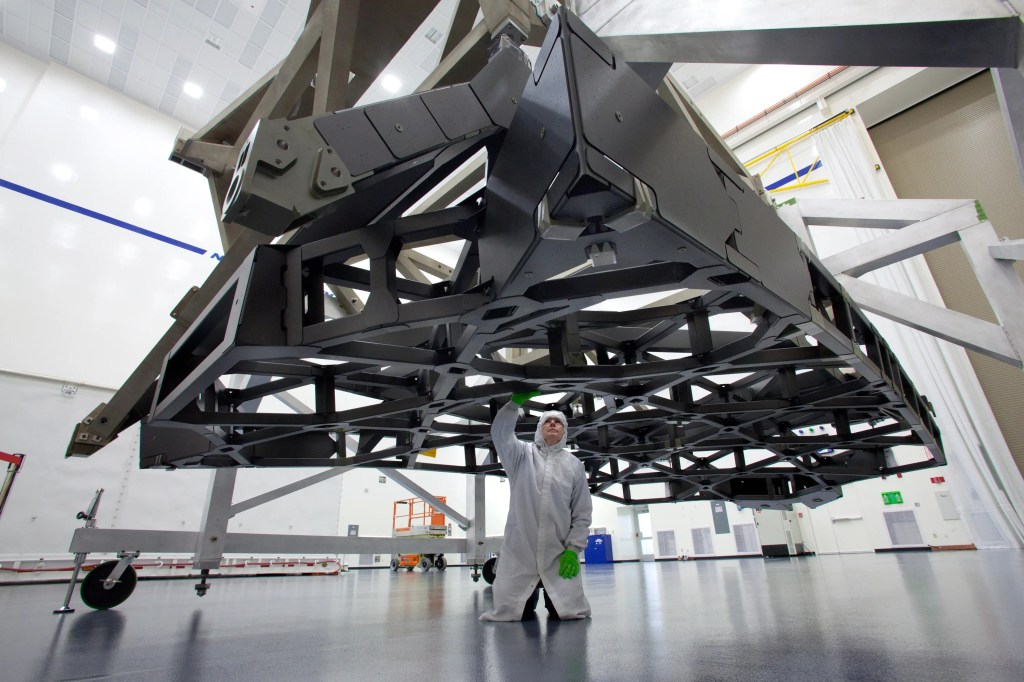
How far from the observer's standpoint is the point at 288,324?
80.3 inches

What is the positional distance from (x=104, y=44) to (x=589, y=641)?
14.6 meters

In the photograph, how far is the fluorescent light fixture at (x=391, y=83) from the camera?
11805mm

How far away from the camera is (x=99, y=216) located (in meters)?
10.1

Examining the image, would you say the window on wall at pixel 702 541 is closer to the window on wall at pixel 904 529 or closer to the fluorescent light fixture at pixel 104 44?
the window on wall at pixel 904 529

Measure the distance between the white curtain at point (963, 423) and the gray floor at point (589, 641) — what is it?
5.08 metres

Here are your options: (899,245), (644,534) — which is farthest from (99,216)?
(644,534)

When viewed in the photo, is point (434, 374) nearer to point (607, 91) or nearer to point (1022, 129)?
point (607, 91)

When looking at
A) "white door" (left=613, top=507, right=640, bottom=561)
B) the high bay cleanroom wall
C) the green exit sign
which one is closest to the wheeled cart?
the high bay cleanroom wall

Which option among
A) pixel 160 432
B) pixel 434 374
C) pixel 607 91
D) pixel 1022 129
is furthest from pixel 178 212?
pixel 1022 129

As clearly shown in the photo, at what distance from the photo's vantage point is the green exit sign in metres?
10.0

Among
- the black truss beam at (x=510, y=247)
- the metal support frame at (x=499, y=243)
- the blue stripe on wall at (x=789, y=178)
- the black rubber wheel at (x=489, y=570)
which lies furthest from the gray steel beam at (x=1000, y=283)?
the blue stripe on wall at (x=789, y=178)

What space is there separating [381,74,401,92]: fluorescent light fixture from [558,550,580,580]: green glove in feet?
38.9

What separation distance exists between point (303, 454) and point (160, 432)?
1137 mm

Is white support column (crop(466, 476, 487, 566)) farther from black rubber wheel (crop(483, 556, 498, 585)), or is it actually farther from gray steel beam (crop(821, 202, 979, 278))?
gray steel beam (crop(821, 202, 979, 278))
